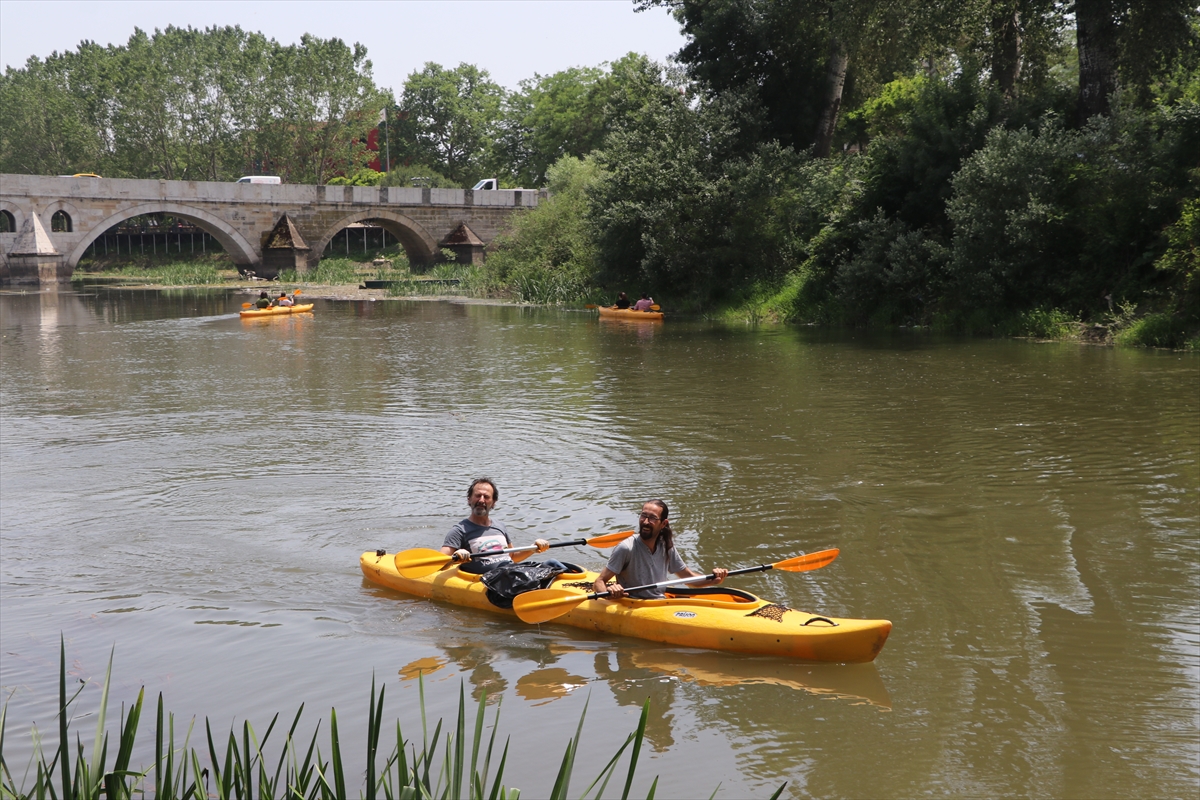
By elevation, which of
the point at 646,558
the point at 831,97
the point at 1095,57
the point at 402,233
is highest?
the point at 831,97

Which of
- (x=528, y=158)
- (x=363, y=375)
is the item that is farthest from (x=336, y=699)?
(x=528, y=158)

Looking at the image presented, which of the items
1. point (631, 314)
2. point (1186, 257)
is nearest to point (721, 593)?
point (1186, 257)

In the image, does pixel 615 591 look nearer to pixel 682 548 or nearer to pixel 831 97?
pixel 682 548

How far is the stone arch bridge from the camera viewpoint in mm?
42219

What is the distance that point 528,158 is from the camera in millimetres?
62844

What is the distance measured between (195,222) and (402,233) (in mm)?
9116

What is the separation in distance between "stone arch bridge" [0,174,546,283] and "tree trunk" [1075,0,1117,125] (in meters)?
23.3

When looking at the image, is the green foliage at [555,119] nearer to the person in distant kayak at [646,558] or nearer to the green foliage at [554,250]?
the green foliage at [554,250]

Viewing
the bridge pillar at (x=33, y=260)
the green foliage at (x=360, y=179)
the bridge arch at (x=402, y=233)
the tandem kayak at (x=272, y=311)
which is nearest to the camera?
the tandem kayak at (x=272, y=311)

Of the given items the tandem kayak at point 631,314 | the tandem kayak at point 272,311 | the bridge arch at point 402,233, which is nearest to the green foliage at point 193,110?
the bridge arch at point 402,233

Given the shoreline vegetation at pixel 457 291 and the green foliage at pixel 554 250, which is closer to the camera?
the shoreline vegetation at pixel 457 291

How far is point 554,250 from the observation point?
3422 cm

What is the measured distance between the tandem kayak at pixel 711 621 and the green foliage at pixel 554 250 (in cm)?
2405

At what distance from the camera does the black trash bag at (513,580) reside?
6.52 meters
